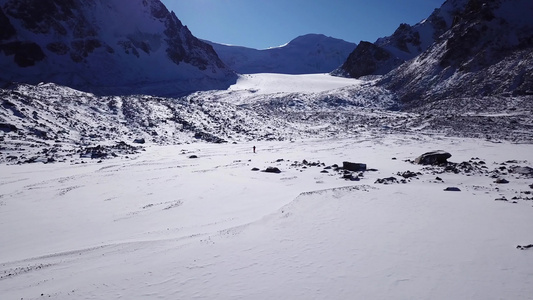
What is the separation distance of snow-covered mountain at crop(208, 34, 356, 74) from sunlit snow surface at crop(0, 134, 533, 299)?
135657mm

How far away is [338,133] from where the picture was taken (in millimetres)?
35375

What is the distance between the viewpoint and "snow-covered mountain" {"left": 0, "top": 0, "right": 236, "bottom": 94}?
66875 millimetres

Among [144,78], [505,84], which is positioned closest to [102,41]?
[144,78]

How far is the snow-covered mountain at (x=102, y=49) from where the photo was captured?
66875 millimetres

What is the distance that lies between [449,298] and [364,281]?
4.60 ft

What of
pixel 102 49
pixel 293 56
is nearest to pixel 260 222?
pixel 102 49

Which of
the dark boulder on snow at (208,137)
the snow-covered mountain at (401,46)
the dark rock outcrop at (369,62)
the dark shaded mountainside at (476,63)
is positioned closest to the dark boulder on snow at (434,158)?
the dark boulder on snow at (208,137)

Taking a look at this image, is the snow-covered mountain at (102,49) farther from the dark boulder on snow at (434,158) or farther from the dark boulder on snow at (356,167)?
the dark boulder on snow at (434,158)

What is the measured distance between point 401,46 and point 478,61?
5543 cm

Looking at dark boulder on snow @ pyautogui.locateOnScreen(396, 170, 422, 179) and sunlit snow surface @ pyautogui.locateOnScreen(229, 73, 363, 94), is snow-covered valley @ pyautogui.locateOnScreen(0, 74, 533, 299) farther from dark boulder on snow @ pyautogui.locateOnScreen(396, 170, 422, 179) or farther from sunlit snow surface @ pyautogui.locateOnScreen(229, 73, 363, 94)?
sunlit snow surface @ pyautogui.locateOnScreen(229, 73, 363, 94)

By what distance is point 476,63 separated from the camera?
52.8 meters

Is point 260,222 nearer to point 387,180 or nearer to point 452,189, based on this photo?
point 387,180

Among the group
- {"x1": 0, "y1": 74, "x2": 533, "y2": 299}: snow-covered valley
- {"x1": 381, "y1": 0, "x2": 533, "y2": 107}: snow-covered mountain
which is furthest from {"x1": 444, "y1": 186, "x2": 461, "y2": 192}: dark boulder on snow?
{"x1": 381, "y1": 0, "x2": 533, "y2": 107}: snow-covered mountain

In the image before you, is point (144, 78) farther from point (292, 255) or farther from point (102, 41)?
point (292, 255)
